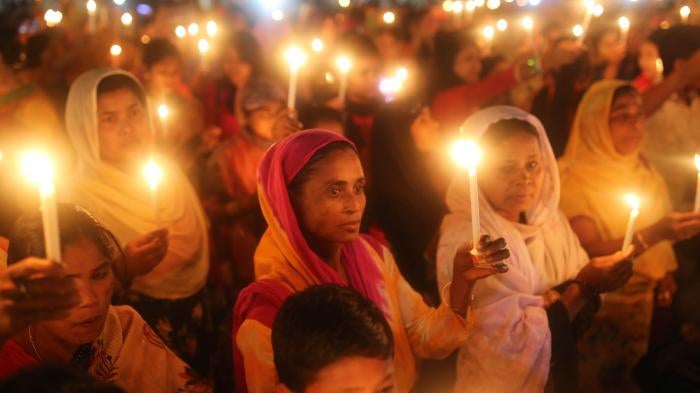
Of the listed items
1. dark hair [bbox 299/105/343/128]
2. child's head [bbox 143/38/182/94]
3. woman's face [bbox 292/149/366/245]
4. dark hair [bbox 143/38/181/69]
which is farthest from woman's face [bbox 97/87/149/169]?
dark hair [bbox 143/38/181/69]

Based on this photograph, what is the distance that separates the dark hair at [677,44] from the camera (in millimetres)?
4850

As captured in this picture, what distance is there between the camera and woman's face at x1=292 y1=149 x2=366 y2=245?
2.45m

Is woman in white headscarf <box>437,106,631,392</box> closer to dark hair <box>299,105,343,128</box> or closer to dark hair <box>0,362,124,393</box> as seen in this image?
dark hair <box>299,105,343,128</box>

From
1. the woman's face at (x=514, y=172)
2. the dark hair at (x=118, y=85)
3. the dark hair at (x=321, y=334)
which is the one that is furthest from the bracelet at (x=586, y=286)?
the dark hair at (x=118, y=85)

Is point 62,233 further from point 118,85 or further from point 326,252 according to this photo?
point 118,85

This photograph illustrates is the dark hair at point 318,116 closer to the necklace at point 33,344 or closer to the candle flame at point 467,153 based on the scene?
the candle flame at point 467,153

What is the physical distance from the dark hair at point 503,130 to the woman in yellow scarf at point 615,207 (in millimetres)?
867

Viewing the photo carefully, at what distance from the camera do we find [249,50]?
695cm

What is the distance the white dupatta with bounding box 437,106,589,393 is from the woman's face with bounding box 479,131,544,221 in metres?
0.07

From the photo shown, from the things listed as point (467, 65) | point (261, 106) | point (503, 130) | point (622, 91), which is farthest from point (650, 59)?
point (503, 130)

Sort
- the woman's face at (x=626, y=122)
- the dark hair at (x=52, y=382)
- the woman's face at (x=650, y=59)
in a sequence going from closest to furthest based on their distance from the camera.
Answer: the dark hair at (x=52, y=382) < the woman's face at (x=626, y=122) < the woman's face at (x=650, y=59)

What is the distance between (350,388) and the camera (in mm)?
1871

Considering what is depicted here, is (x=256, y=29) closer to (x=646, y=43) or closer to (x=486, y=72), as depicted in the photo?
(x=486, y=72)

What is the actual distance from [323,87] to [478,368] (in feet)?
11.1
